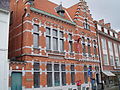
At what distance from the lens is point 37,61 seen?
1444cm

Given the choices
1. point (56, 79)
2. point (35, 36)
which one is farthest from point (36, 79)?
point (35, 36)

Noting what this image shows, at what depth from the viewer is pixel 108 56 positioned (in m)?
26.7

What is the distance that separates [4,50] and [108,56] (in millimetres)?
20496

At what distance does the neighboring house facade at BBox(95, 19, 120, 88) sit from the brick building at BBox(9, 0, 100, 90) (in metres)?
3.81

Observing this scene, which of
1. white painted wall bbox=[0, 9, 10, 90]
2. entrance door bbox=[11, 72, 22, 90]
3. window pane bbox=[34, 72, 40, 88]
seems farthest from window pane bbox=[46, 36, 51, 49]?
white painted wall bbox=[0, 9, 10, 90]

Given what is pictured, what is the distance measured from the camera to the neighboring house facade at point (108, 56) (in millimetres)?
24281

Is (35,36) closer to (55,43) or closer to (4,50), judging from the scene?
(55,43)

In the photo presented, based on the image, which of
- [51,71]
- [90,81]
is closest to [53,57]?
[51,71]

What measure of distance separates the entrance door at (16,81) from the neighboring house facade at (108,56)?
15.0 meters

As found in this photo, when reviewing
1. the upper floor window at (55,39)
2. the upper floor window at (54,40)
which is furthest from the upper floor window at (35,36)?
the upper floor window at (55,39)

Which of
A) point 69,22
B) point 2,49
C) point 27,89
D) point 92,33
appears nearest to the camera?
point 2,49

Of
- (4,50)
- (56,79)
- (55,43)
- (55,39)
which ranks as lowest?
(56,79)

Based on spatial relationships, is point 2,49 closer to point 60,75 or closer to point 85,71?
point 60,75

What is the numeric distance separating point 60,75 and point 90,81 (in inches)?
252
